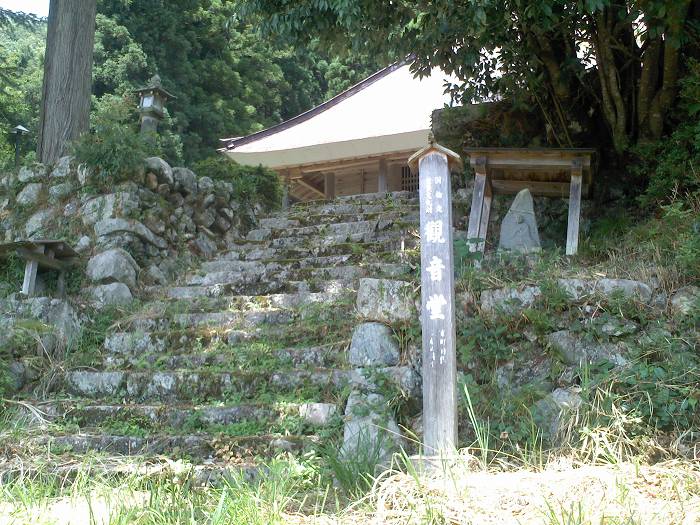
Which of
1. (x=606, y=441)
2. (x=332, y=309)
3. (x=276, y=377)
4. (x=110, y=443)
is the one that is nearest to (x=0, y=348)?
(x=110, y=443)

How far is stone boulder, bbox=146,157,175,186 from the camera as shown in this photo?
7.91m

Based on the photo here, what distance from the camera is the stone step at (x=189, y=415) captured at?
4.82 m

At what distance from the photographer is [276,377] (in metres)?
5.38

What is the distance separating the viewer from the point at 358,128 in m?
13.3

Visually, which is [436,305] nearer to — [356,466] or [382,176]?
[356,466]

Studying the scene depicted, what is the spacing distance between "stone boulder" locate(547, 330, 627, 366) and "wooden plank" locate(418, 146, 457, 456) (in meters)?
1.13

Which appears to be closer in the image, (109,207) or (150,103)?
(109,207)

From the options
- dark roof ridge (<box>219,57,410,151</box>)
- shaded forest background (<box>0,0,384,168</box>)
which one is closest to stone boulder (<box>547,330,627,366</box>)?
dark roof ridge (<box>219,57,410,151</box>)

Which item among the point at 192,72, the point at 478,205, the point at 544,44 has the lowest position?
the point at 478,205

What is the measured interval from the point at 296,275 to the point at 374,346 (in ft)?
7.71

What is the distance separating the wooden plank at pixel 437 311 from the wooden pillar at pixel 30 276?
3.90 m

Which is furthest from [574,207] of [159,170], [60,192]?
[60,192]

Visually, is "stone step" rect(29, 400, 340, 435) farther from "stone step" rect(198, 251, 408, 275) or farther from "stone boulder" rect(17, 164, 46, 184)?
"stone boulder" rect(17, 164, 46, 184)

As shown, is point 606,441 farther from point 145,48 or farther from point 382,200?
point 145,48
